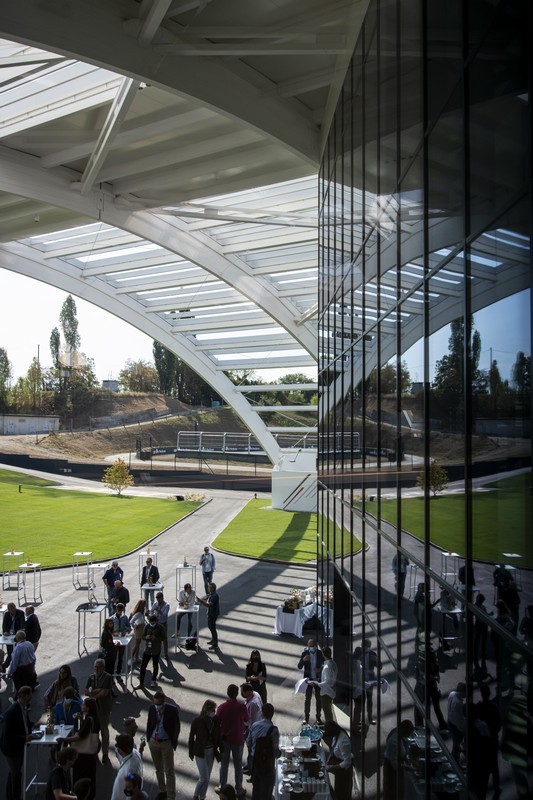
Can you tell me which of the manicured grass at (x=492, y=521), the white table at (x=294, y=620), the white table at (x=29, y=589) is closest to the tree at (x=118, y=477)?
the white table at (x=29, y=589)

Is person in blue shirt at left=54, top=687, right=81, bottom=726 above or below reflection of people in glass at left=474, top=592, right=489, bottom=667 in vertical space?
below

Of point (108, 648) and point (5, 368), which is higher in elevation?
point (5, 368)

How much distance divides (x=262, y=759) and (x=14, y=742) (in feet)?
10.4

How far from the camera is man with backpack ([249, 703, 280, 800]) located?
27.6 ft

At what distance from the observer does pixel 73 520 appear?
35.8m

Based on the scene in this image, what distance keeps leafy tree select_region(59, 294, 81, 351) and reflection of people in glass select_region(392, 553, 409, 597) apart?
9277 cm

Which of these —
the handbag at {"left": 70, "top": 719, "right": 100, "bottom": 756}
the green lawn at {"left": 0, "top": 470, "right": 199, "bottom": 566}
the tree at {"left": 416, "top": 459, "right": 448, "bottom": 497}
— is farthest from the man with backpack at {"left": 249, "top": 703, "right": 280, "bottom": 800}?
the green lawn at {"left": 0, "top": 470, "right": 199, "bottom": 566}

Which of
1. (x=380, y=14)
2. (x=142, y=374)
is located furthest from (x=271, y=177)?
(x=142, y=374)

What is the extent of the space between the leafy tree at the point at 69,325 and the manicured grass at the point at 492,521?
94.0m

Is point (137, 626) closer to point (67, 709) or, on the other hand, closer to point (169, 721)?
point (67, 709)

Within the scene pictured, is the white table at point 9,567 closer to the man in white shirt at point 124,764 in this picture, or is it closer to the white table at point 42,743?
the white table at point 42,743

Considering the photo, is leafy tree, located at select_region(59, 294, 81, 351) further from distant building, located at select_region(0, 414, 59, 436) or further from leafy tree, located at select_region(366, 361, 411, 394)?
leafy tree, located at select_region(366, 361, 411, 394)

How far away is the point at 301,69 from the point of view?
505 inches

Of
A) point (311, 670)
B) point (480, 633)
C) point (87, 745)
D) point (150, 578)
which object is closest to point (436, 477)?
point (480, 633)
